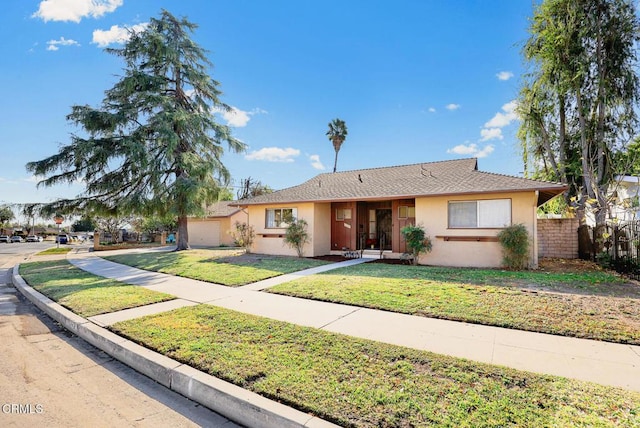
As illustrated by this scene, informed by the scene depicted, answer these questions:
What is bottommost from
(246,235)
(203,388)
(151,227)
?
(203,388)

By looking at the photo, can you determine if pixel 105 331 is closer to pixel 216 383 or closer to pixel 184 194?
pixel 216 383

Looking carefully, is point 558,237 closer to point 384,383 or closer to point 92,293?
point 384,383

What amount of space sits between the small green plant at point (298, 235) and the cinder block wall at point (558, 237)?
10.1m

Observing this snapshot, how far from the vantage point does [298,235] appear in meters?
14.3

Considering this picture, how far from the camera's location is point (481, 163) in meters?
16.9

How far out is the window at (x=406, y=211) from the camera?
1380 centimetres

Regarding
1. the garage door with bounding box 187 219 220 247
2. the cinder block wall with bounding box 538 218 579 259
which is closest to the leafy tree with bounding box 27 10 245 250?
the garage door with bounding box 187 219 220 247

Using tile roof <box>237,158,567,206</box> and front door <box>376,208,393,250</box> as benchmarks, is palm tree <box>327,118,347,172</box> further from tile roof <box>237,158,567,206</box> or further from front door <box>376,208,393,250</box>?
front door <box>376,208,393,250</box>

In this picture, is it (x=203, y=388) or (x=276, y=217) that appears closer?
(x=203, y=388)

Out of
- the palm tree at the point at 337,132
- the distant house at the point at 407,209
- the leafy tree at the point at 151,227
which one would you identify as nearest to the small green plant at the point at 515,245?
the distant house at the point at 407,209

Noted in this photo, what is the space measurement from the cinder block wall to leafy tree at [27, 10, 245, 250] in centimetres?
1733

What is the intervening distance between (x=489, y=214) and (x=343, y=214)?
6.54 meters

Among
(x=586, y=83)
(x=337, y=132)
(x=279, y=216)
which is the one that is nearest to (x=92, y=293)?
(x=279, y=216)

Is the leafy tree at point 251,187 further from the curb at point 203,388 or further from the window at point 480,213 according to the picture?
the curb at point 203,388
